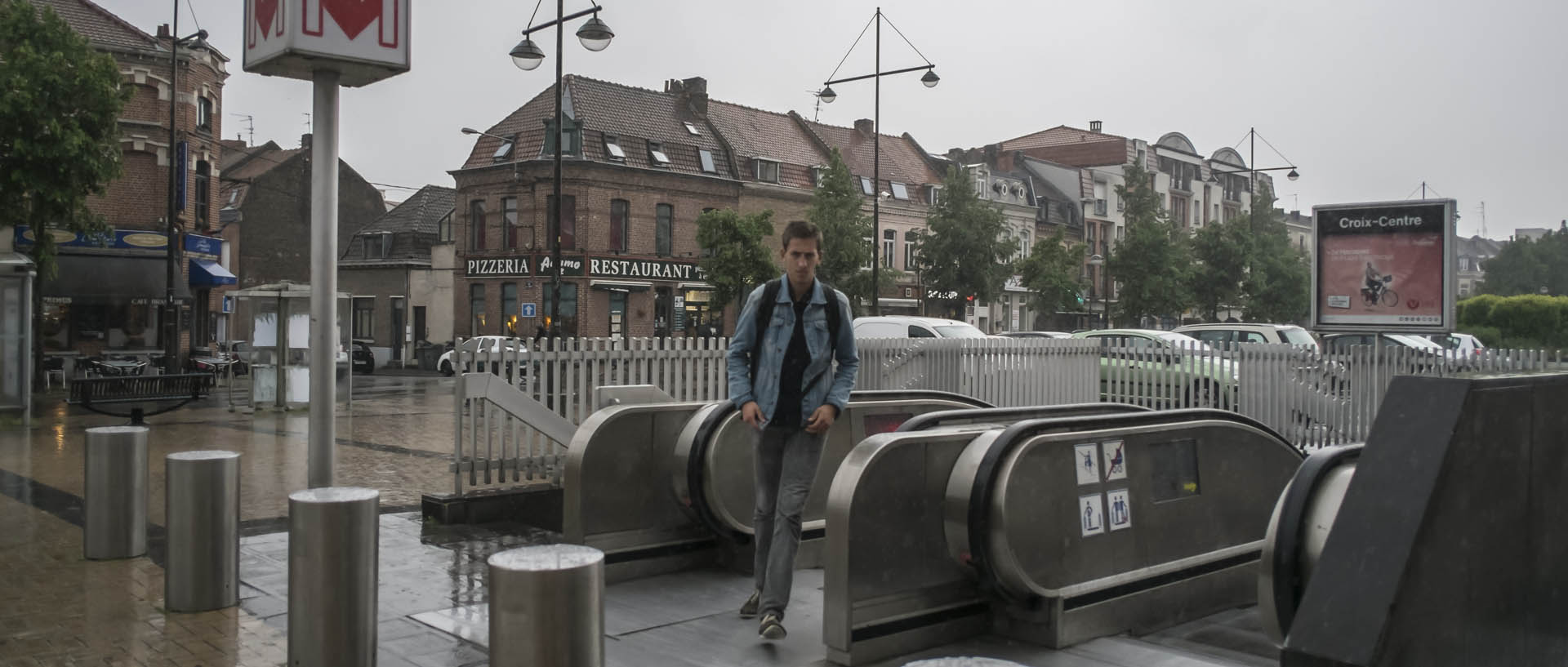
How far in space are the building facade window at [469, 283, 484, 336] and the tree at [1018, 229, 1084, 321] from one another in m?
23.2

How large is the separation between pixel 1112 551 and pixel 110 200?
3462cm

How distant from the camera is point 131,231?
33.3 meters

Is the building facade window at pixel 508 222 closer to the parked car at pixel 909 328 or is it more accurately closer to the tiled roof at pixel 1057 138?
the parked car at pixel 909 328

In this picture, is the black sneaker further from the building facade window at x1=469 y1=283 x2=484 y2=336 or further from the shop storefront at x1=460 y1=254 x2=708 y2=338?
the building facade window at x1=469 y1=283 x2=484 y2=336

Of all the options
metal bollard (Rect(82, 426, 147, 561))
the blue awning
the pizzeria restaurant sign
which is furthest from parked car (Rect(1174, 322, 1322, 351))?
the blue awning

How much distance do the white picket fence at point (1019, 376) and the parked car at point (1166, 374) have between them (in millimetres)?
24

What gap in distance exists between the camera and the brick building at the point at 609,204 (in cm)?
4653

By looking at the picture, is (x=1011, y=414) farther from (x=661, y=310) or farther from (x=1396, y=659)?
(x=661, y=310)

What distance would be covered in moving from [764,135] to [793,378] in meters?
49.4

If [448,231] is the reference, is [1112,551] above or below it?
below

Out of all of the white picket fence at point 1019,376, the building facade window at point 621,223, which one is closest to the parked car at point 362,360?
the building facade window at point 621,223

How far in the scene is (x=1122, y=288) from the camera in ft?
182

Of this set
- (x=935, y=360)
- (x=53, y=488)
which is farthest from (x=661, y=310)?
(x=53, y=488)

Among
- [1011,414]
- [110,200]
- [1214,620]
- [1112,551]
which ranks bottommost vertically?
[1214,620]
